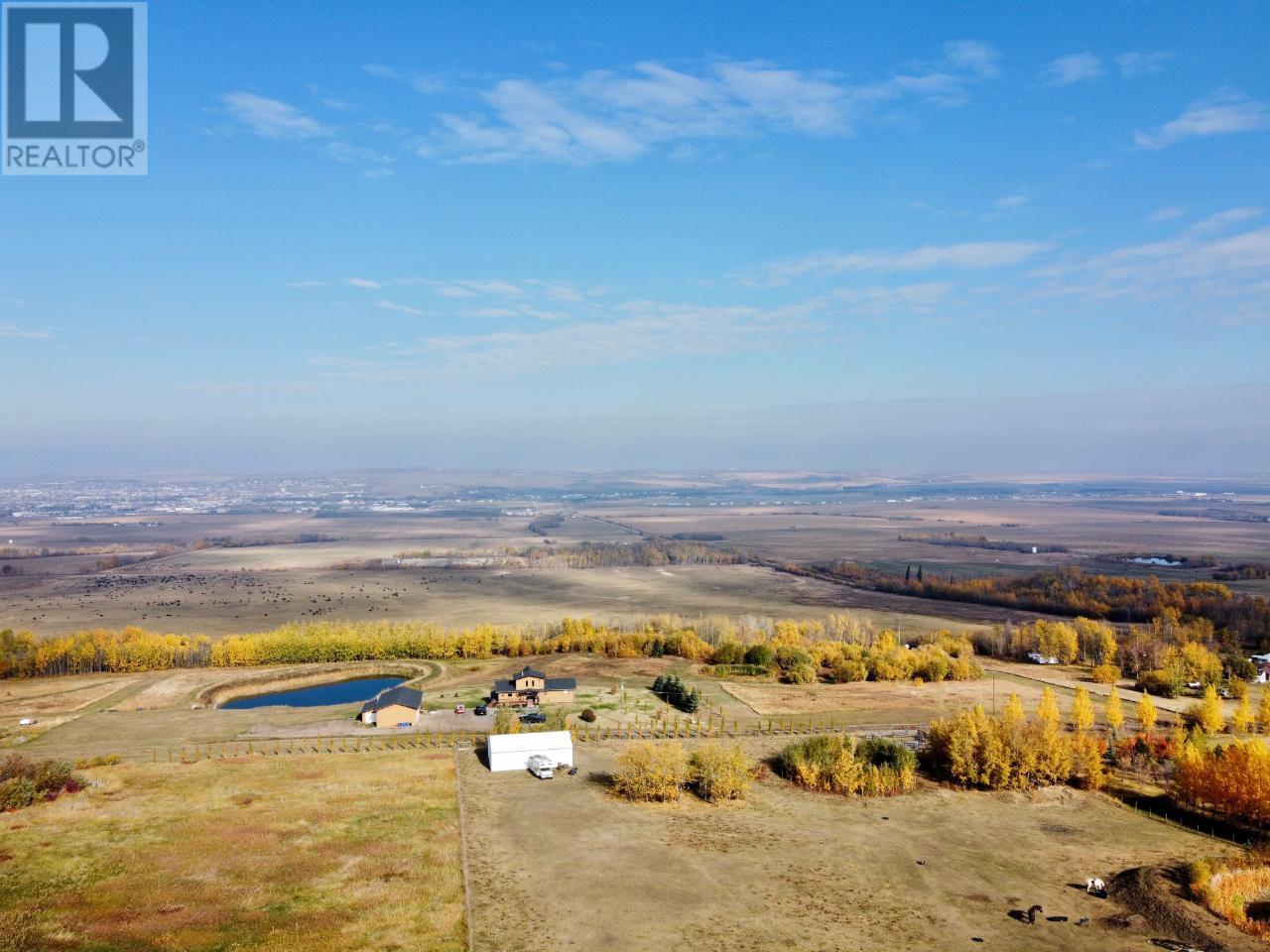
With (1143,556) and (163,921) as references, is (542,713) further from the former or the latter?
(1143,556)

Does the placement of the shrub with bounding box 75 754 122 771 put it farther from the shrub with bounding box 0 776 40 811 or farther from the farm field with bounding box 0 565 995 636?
the farm field with bounding box 0 565 995 636

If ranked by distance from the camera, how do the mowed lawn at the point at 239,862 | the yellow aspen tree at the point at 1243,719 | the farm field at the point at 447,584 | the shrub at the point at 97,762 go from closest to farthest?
the mowed lawn at the point at 239,862, the shrub at the point at 97,762, the yellow aspen tree at the point at 1243,719, the farm field at the point at 447,584

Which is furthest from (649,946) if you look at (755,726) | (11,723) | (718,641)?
(718,641)

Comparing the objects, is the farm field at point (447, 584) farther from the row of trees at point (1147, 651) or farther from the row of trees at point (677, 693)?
the row of trees at point (677, 693)

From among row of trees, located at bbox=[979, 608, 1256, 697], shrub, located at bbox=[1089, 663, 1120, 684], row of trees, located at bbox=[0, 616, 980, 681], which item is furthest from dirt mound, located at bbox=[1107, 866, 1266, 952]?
shrub, located at bbox=[1089, 663, 1120, 684]

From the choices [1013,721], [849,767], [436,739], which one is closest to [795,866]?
[849,767]

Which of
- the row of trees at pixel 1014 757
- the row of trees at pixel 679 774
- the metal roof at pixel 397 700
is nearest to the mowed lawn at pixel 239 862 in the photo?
the row of trees at pixel 679 774

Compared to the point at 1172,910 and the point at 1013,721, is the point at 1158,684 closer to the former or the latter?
the point at 1013,721
